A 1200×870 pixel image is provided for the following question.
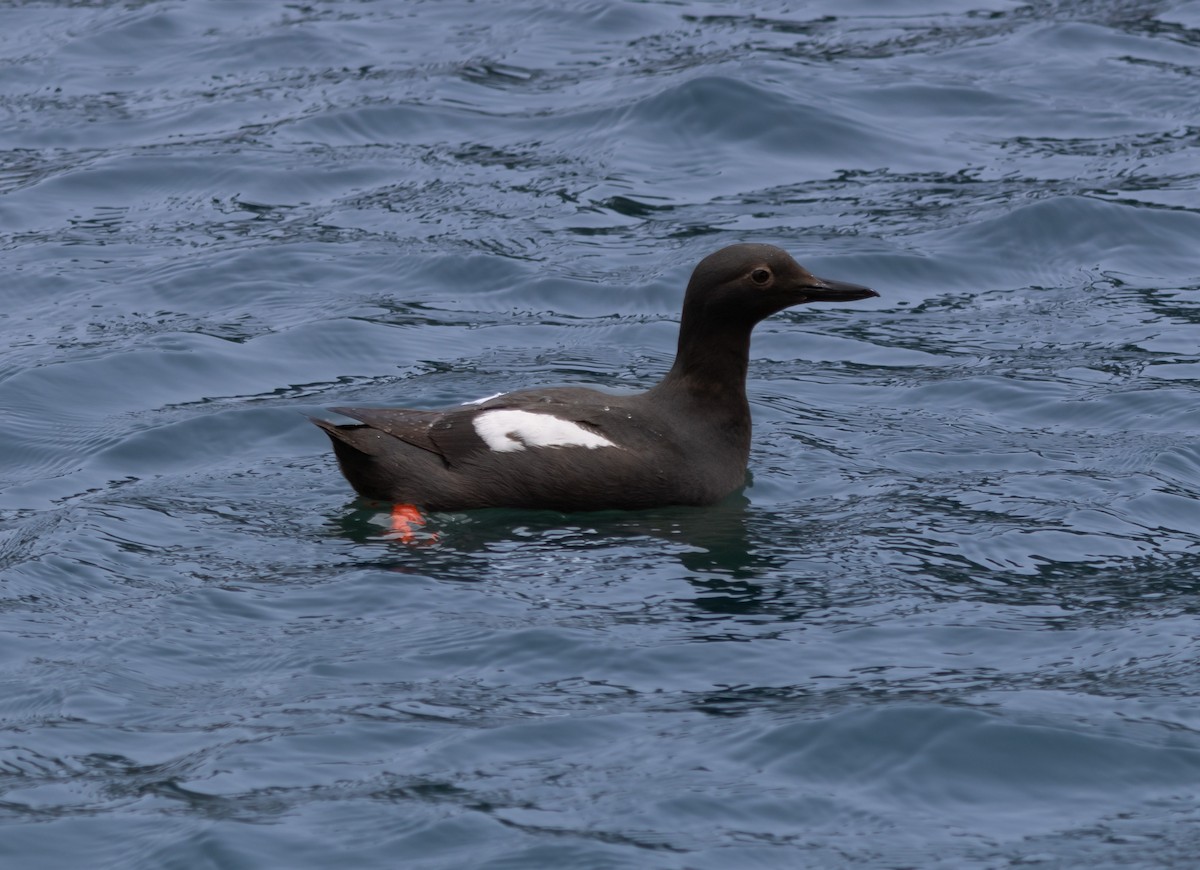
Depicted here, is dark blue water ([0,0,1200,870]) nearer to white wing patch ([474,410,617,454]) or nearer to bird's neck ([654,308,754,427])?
white wing patch ([474,410,617,454])

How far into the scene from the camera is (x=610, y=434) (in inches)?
309

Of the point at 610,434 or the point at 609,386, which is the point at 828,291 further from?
the point at 609,386

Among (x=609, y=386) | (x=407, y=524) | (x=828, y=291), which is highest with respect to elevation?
(x=828, y=291)

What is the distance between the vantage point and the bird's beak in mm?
8234

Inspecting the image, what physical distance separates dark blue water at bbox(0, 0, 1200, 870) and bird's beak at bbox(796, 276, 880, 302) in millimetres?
769

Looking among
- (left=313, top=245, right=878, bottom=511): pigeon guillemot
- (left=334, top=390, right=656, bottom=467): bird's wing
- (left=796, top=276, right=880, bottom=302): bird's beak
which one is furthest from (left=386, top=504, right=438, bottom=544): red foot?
(left=796, top=276, right=880, bottom=302): bird's beak

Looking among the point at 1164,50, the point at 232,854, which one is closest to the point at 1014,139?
the point at 1164,50

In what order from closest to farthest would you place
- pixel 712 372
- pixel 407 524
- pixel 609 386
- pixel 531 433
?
pixel 407 524 < pixel 531 433 < pixel 712 372 < pixel 609 386

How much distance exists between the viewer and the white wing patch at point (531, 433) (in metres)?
7.74

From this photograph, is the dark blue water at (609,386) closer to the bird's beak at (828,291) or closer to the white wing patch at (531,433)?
the white wing patch at (531,433)

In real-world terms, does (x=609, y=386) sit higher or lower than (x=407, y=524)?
higher

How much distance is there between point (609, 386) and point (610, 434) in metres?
1.71

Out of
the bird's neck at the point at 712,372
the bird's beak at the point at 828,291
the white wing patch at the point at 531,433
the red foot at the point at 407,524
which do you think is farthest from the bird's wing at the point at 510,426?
the bird's beak at the point at 828,291

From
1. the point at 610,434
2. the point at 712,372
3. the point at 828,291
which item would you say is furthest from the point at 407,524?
the point at 828,291
